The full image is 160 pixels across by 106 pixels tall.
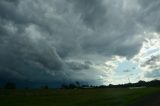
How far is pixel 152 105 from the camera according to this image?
1601 inches

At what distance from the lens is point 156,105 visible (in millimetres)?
40500

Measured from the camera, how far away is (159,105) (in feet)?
132

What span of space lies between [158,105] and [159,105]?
15 cm

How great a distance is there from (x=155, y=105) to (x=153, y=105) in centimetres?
29

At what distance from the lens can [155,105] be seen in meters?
40.5

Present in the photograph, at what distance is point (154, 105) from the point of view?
40562mm

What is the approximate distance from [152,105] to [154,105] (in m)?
0.29

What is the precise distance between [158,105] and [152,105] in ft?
2.90

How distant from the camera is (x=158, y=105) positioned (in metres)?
40.3

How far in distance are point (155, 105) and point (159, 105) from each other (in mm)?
590

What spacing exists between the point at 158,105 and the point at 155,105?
1.48 ft

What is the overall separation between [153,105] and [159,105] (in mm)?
878

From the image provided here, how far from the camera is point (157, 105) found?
40438 millimetres
